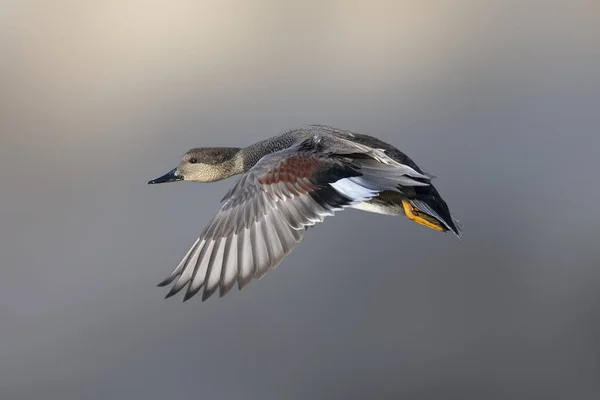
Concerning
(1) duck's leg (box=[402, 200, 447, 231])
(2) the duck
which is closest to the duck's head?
(2) the duck

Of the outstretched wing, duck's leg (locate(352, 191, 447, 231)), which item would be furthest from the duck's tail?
the outstretched wing

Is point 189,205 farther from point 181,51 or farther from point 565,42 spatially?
point 565,42

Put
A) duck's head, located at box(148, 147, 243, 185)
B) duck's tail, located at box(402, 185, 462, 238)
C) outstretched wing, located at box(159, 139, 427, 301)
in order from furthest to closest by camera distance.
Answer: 1. duck's head, located at box(148, 147, 243, 185)
2. duck's tail, located at box(402, 185, 462, 238)
3. outstretched wing, located at box(159, 139, 427, 301)

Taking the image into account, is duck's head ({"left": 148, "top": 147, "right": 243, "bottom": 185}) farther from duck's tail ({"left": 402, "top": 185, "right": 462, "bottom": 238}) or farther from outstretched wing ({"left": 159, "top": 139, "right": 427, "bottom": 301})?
duck's tail ({"left": 402, "top": 185, "right": 462, "bottom": 238})

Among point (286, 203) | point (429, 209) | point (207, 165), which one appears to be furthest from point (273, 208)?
point (207, 165)

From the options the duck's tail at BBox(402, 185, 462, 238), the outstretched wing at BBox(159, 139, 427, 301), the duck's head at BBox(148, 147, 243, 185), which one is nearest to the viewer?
the outstretched wing at BBox(159, 139, 427, 301)

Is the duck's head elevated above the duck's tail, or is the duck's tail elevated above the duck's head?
the duck's head

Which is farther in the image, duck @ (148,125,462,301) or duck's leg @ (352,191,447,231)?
duck's leg @ (352,191,447,231)

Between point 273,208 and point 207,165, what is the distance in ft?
2.58

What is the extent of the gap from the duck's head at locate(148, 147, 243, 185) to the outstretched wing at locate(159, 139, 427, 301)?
625mm

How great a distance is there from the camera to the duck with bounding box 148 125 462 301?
3.12m

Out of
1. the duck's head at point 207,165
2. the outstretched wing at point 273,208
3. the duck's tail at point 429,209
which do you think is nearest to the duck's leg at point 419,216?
the duck's tail at point 429,209

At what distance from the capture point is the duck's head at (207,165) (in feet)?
12.9

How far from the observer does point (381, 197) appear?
354 cm
